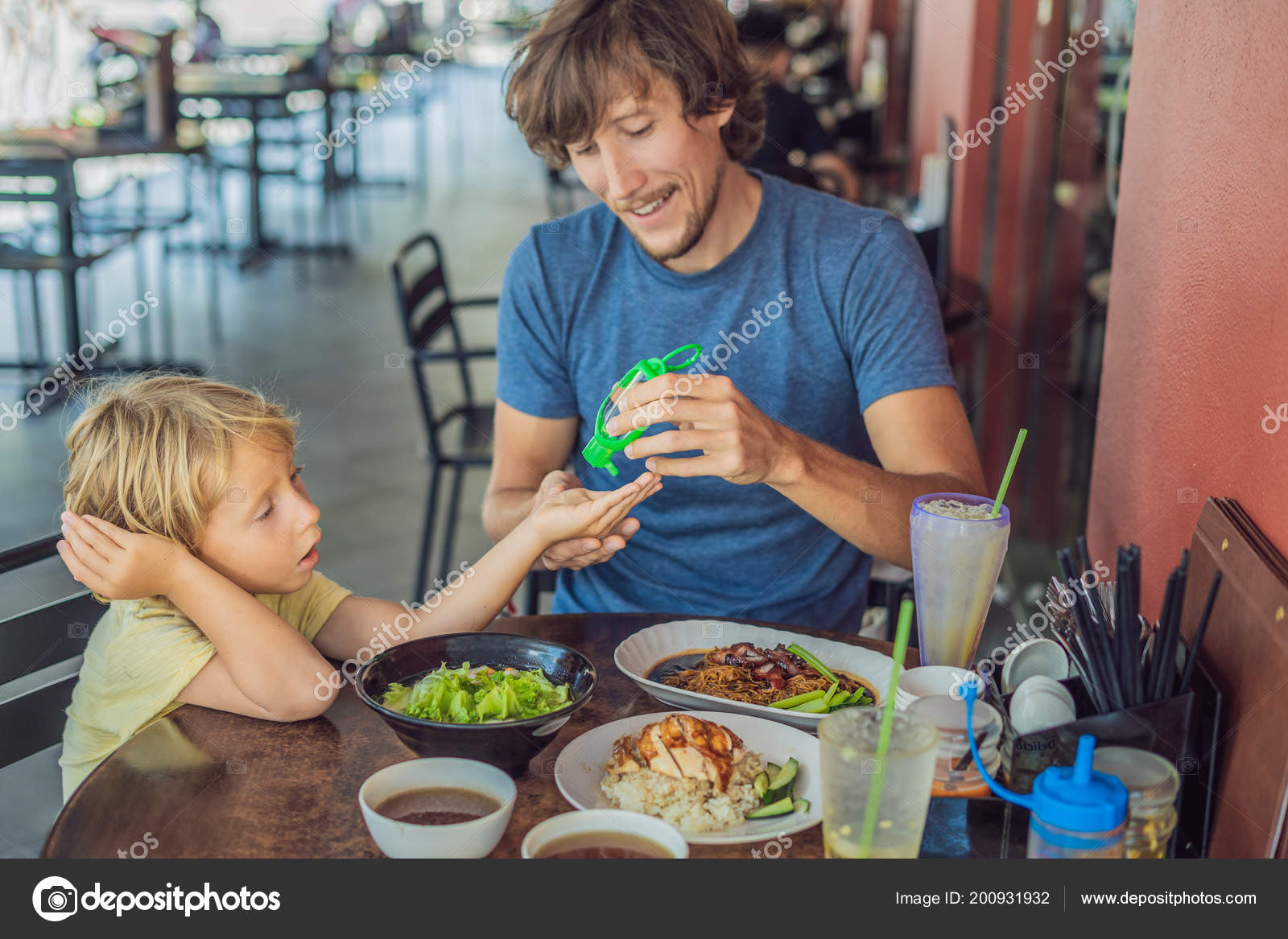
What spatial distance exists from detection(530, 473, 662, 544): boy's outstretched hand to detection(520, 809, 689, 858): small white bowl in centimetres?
51

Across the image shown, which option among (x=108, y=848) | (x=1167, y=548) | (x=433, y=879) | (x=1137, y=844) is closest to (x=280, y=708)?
(x=108, y=848)

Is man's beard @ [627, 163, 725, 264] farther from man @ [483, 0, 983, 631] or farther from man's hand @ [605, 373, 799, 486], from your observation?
man's hand @ [605, 373, 799, 486]

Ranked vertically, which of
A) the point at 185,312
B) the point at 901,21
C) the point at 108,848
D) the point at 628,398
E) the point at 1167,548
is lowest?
the point at 185,312

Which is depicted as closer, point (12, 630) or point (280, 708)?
point (280, 708)

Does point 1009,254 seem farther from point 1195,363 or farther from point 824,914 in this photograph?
point 824,914

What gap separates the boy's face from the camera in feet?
4.63

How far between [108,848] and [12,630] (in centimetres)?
49

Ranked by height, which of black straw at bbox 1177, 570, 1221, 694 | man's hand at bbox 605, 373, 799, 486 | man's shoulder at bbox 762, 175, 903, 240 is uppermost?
man's shoulder at bbox 762, 175, 903, 240

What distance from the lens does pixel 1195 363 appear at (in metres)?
1.47

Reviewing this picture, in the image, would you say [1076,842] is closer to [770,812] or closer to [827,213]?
[770,812]

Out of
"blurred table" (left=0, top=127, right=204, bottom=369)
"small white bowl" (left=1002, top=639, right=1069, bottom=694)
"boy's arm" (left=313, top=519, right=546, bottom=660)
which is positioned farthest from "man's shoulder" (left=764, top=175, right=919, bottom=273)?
"blurred table" (left=0, top=127, right=204, bottom=369)

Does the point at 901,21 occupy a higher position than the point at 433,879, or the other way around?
the point at 901,21

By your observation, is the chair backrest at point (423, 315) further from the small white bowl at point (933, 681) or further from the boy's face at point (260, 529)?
the small white bowl at point (933, 681)

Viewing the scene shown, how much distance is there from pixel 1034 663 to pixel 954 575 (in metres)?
0.13
